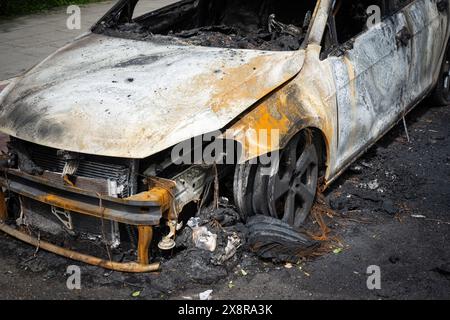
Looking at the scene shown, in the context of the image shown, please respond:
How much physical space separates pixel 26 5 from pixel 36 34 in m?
2.85

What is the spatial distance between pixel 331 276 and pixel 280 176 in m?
0.73

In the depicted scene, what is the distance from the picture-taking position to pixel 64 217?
149 inches

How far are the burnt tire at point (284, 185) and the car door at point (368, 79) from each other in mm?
304

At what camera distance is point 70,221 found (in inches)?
149

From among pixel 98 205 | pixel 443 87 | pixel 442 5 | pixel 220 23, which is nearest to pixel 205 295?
pixel 98 205

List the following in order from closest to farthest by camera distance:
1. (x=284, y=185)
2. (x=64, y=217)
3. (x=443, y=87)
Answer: (x=64, y=217) → (x=284, y=185) → (x=443, y=87)

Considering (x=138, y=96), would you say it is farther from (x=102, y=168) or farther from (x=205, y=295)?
(x=205, y=295)

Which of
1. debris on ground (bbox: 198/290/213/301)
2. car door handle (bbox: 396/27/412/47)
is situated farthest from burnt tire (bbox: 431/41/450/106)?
debris on ground (bbox: 198/290/213/301)

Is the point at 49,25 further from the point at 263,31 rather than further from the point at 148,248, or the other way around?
the point at 148,248

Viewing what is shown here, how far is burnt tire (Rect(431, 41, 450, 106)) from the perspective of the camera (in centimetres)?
633

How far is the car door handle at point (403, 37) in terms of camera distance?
16.1 ft

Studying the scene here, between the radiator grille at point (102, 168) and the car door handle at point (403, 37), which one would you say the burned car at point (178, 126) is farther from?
the car door handle at point (403, 37)

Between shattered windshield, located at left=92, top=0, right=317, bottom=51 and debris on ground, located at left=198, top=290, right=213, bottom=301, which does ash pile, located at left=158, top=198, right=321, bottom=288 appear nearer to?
debris on ground, located at left=198, top=290, right=213, bottom=301
